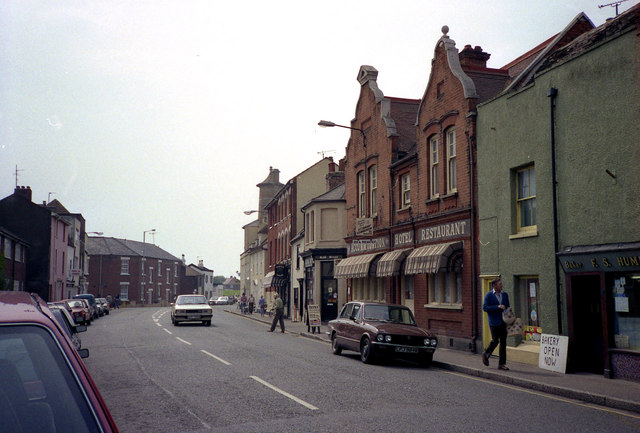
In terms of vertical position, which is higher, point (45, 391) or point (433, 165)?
point (433, 165)

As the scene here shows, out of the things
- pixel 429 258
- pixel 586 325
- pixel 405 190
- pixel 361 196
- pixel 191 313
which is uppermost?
pixel 361 196

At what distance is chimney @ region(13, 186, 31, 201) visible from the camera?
175ft

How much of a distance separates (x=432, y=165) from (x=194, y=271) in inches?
4228

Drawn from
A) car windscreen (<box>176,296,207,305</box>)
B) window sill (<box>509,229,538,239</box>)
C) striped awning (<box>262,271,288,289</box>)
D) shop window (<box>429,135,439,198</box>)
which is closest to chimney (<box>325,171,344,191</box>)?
striped awning (<box>262,271,288,289</box>)

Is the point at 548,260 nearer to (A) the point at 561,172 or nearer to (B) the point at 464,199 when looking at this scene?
(A) the point at 561,172

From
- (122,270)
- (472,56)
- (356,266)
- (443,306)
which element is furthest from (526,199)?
(122,270)

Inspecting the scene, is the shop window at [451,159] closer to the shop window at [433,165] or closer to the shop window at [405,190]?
the shop window at [433,165]

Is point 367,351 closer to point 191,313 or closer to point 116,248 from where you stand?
point 191,313

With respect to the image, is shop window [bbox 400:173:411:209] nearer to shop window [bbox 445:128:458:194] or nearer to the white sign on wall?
shop window [bbox 445:128:458:194]

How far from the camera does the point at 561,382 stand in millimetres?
11602

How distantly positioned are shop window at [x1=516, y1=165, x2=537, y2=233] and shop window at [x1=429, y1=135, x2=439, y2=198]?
197 inches

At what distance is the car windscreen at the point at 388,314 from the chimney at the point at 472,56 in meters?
10.1

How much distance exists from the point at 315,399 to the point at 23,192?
51883 millimetres

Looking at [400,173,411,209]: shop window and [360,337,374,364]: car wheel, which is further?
[400,173,411,209]: shop window
